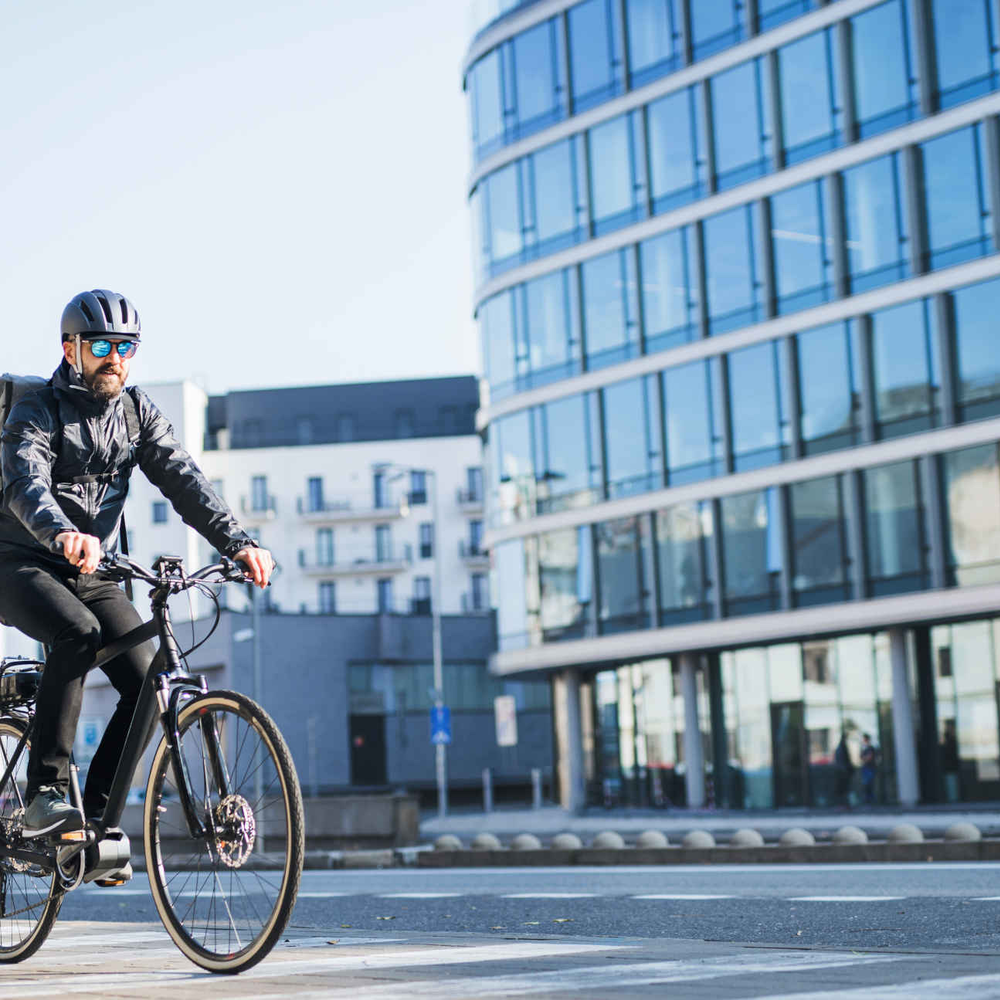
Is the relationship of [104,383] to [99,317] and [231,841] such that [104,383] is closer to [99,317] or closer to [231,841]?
[99,317]

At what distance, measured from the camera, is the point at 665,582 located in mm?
41219

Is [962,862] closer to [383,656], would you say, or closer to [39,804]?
[39,804]

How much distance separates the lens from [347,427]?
299 feet

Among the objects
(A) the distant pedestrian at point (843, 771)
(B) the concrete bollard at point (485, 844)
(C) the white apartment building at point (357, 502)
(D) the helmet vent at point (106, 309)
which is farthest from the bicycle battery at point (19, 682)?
(C) the white apartment building at point (357, 502)

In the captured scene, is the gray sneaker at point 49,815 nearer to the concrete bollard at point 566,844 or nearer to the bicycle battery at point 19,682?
the bicycle battery at point 19,682

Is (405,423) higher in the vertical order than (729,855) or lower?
higher

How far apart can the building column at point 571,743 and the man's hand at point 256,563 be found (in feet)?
131

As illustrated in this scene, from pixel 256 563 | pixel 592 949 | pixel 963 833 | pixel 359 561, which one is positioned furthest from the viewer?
pixel 359 561

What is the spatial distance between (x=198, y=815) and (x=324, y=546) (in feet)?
276

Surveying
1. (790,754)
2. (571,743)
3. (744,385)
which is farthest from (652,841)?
(571,743)

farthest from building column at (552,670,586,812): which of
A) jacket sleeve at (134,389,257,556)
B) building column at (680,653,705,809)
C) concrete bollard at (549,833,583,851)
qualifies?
jacket sleeve at (134,389,257,556)

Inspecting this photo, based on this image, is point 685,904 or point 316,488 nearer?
point 685,904

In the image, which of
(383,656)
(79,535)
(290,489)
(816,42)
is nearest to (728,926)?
(79,535)

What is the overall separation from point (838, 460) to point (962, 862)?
844 inches
